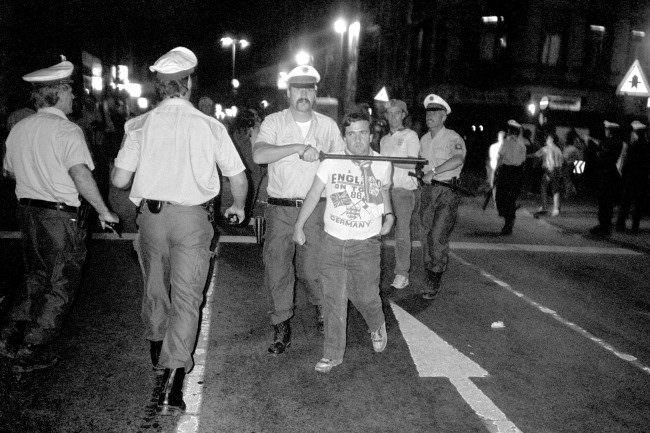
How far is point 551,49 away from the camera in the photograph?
1088 inches

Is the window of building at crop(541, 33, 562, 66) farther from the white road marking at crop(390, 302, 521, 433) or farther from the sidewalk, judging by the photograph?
the white road marking at crop(390, 302, 521, 433)

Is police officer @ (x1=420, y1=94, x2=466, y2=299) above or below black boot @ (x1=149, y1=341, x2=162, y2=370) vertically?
above

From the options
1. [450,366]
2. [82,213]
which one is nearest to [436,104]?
[450,366]

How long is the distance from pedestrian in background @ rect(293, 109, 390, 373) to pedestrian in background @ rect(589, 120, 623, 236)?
27.3 ft

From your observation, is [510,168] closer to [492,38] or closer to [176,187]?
[176,187]

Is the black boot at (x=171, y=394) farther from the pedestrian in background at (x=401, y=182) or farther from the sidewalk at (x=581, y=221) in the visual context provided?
the sidewalk at (x=581, y=221)

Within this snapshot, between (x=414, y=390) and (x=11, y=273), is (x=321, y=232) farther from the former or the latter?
(x=11, y=273)

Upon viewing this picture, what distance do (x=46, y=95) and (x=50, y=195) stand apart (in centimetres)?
72

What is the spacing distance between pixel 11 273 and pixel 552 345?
223 inches

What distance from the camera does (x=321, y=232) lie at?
4648mm

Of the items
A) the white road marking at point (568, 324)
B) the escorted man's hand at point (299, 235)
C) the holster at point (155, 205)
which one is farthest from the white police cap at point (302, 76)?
the white road marking at point (568, 324)

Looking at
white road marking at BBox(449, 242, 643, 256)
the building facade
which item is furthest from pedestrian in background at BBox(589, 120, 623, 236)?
the building facade

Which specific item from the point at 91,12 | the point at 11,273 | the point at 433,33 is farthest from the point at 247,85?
the point at 11,273

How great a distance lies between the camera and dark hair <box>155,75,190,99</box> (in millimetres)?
3467
